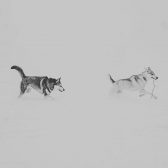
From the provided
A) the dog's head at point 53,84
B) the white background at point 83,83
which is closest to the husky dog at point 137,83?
→ the white background at point 83,83

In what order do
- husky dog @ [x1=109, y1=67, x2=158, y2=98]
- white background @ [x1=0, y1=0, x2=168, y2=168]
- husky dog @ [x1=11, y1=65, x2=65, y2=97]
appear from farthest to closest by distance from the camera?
husky dog @ [x1=109, y1=67, x2=158, y2=98] < husky dog @ [x1=11, y1=65, x2=65, y2=97] < white background @ [x1=0, y1=0, x2=168, y2=168]

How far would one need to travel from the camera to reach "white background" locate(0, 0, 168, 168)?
7051mm

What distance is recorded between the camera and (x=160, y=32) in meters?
26.5

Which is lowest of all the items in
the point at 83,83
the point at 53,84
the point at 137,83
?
the point at 137,83

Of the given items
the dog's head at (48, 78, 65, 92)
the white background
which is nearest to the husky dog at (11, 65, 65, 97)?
the dog's head at (48, 78, 65, 92)

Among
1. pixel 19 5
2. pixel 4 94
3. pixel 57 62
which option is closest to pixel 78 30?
pixel 19 5

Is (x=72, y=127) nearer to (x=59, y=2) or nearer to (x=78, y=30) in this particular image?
(x=78, y=30)

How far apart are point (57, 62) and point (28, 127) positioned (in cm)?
1173

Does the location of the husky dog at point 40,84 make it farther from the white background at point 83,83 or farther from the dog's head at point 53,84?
the white background at point 83,83

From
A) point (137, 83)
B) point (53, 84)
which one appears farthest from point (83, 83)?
point (53, 84)

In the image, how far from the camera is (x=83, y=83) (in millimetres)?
14523

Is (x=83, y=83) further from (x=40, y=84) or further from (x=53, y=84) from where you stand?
(x=40, y=84)

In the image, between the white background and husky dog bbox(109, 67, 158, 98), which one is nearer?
the white background

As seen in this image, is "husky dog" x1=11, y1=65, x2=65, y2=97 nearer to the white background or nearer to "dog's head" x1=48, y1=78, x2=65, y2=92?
"dog's head" x1=48, y1=78, x2=65, y2=92
